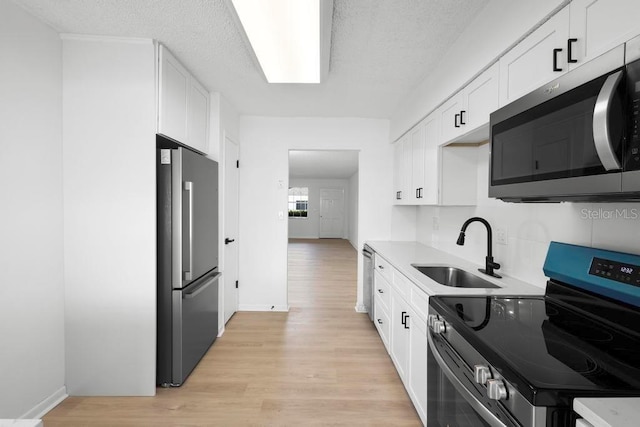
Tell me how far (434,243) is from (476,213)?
899 millimetres

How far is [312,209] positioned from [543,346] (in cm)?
1201

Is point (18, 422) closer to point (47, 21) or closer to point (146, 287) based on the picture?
point (146, 287)

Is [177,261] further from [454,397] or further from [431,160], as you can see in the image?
[431,160]

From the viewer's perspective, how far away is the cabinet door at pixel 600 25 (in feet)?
3.07

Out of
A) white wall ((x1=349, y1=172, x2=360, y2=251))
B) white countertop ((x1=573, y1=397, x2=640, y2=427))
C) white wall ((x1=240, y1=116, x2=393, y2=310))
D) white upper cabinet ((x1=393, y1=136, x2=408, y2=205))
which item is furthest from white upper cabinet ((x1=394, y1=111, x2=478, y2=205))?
white wall ((x1=349, y1=172, x2=360, y2=251))

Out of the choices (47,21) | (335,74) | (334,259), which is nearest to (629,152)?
(335,74)

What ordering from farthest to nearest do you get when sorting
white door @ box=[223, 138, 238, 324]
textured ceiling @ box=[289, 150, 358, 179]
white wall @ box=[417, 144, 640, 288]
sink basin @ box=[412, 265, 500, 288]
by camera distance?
textured ceiling @ box=[289, 150, 358, 179], white door @ box=[223, 138, 238, 324], sink basin @ box=[412, 265, 500, 288], white wall @ box=[417, 144, 640, 288]

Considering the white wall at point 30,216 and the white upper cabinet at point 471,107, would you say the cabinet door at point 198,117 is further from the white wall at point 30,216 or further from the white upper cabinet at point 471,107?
the white upper cabinet at point 471,107

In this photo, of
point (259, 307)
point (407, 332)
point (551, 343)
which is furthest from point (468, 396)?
point (259, 307)

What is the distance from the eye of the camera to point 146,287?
2213 millimetres

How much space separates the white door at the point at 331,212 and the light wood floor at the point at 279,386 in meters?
9.18

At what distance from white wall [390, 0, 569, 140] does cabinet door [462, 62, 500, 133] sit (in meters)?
0.05

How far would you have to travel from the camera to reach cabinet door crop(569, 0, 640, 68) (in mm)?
937

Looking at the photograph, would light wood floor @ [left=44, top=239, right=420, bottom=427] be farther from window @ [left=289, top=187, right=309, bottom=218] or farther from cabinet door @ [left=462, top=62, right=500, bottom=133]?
window @ [left=289, top=187, right=309, bottom=218]
